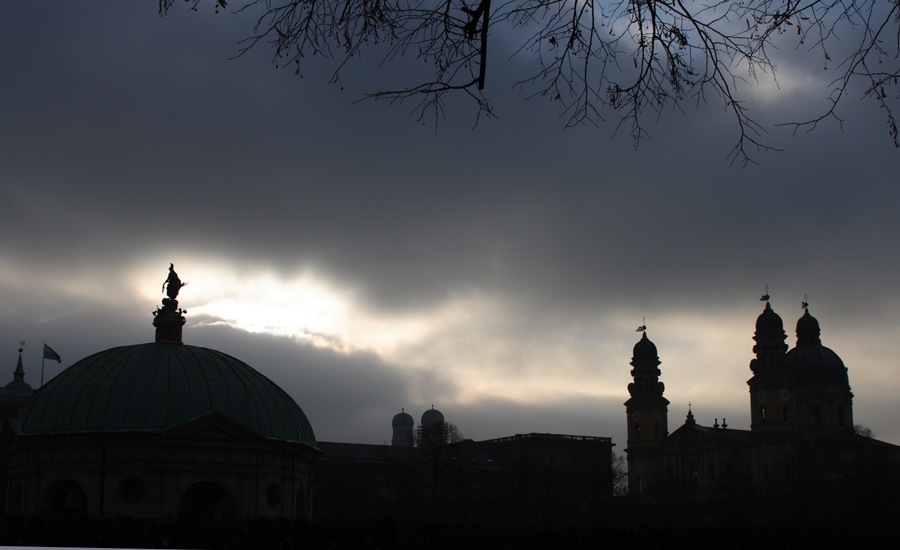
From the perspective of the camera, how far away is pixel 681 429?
466 ft

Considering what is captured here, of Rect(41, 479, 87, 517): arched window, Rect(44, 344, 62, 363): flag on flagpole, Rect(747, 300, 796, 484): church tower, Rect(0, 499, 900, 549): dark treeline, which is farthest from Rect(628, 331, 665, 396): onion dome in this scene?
Rect(0, 499, 900, 549): dark treeline

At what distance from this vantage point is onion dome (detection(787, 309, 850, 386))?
464ft

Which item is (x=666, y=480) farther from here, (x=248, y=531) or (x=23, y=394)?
(x=248, y=531)

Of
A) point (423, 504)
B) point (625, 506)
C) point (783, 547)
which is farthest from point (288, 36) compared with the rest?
point (625, 506)

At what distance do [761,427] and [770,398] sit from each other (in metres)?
3.99

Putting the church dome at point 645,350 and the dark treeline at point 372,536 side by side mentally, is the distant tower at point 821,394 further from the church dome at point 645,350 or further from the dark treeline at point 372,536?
the dark treeline at point 372,536

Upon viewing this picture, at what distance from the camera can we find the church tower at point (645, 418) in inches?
5664

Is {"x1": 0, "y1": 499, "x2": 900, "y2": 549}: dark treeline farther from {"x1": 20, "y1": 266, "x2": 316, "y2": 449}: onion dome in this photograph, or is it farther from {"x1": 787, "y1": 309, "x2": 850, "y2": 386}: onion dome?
{"x1": 787, "y1": 309, "x2": 850, "y2": 386}: onion dome

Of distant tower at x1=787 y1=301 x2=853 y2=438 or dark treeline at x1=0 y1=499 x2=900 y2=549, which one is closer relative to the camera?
dark treeline at x1=0 y1=499 x2=900 y2=549

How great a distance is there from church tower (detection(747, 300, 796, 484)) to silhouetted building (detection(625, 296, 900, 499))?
0.13 m

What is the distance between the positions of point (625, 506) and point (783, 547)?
66063mm

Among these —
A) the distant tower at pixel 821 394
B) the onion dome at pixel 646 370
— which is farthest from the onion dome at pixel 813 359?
the onion dome at pixel 646 370

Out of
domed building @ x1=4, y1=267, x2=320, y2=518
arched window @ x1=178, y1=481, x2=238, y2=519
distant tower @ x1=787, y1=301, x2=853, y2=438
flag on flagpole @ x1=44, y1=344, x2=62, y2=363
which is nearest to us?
domed building @ x1=4, y1=267, x2=320, y2=518

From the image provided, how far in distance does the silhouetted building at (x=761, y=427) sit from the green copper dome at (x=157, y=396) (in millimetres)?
75097
